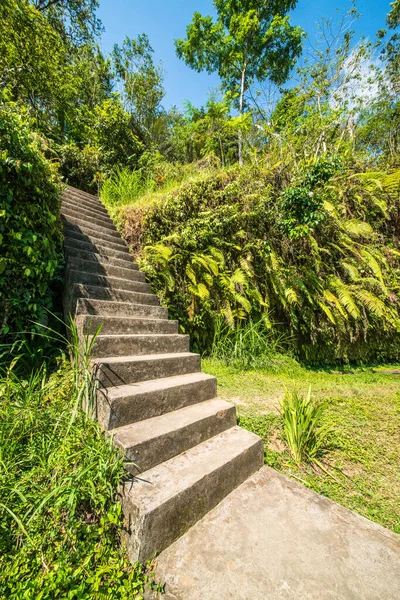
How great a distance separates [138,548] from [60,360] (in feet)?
5.73

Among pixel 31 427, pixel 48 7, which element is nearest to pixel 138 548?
pixel 31 427

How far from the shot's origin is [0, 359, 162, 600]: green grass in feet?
3.51

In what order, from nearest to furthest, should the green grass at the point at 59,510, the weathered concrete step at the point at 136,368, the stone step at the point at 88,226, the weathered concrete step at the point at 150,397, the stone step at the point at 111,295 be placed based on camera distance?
the green grass at the point at 59,510
the weathered concrete step at the point at 150,397
the weathered concrete step at the point at 136,368
the stone step at the point at 111,295
the stone step at the point at 88,226

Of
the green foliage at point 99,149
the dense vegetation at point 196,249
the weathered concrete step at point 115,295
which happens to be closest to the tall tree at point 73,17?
the dense vegetation at point 196,249

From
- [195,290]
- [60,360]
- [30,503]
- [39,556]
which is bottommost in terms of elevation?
[39,556]

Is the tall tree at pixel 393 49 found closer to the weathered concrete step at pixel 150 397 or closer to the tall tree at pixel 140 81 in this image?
the tall tree at pixel 140 81

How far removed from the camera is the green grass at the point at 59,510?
3.51 ft

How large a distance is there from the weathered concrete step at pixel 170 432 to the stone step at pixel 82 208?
4641 millimetres

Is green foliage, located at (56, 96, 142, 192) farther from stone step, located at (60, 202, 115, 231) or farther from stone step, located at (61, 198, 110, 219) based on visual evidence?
stone step, located at (60, 202, 115, 231)

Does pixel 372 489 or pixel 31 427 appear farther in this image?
pixel 372 489

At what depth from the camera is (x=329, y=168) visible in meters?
4.29

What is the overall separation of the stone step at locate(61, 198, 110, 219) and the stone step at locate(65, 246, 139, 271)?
5.74 ft

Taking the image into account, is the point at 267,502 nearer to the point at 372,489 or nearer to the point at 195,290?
the point at 372,489

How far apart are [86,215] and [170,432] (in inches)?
193
